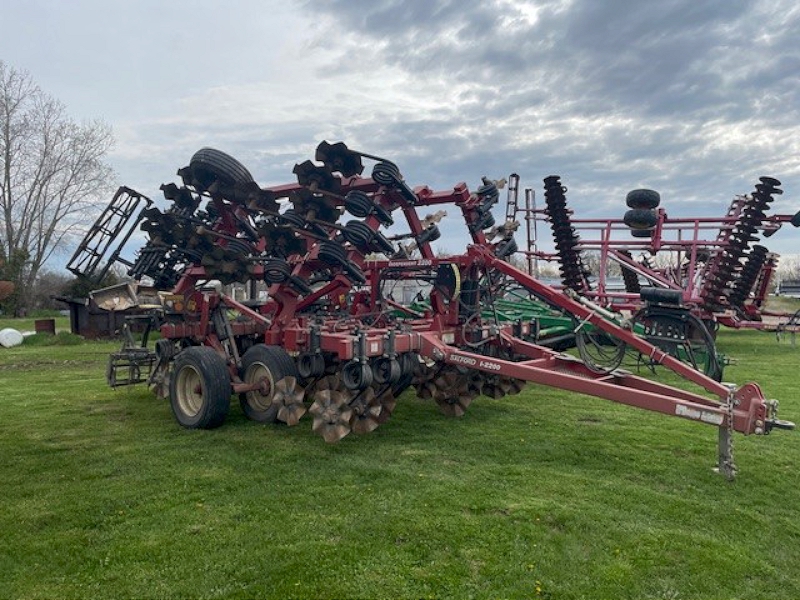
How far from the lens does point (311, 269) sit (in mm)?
7012

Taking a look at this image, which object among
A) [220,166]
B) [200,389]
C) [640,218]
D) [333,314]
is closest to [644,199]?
[640,218]

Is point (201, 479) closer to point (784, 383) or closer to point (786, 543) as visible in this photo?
point (786, 543)

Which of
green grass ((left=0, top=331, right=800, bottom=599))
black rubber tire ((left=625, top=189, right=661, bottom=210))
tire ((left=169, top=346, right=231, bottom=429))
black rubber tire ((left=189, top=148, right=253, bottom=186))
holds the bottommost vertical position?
green grass ((left=0, top=331, right=800, bottom=599))

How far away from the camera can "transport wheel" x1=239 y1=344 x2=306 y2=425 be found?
6.25 meters

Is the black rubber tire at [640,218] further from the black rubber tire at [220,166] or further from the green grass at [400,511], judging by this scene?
the black rubber tire at [220,166]

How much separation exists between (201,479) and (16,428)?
10.2 feet

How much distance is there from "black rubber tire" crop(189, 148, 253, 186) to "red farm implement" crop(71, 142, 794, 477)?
Answer: 0.01 metres

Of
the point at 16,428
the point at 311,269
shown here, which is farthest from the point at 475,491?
the point at 16,428

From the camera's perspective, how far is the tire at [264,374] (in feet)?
21.4

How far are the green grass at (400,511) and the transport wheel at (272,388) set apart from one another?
214 millimetres

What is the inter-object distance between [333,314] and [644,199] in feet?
23.9

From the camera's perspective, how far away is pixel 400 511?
4.40 meters

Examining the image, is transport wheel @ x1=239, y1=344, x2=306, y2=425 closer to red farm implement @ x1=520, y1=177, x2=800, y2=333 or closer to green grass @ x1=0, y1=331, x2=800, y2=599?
green grass @ x1=0, y1=331, x2=800, y2=599

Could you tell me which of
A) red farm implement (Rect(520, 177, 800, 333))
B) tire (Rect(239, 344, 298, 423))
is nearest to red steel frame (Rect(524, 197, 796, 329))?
red farm implement (Rect(520, 177, 800, 333))
